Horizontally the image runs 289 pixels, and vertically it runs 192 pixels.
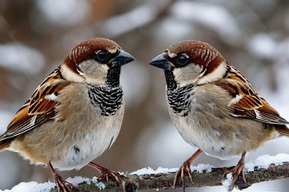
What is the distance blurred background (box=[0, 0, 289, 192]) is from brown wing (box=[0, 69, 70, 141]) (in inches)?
67.4

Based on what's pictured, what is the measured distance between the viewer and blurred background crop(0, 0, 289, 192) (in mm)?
5488

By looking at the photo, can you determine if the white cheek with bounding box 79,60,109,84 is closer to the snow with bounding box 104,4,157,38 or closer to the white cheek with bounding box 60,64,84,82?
the white cheek with bounding box 60,64,84,82

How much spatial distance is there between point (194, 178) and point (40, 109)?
113cm

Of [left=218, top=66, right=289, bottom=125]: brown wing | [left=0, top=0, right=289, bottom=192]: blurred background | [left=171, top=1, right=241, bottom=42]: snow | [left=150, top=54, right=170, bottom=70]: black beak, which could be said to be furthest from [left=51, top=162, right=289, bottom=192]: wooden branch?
[left=171, top=1, right=241, bottom=42]: snow

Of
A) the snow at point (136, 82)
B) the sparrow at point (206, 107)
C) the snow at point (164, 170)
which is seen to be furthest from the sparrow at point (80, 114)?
the snow at point (136, 82)

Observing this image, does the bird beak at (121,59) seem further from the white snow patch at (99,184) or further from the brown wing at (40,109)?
the white snow patch at (99,184)

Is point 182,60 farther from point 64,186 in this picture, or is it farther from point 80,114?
point 64,186

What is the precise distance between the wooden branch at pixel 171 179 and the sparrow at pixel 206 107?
7 cm

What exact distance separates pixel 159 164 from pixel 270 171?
113 inches

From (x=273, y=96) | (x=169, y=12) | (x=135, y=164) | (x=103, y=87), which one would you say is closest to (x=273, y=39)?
(x=273, y=96)

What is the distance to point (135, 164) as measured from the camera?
19.0 feet

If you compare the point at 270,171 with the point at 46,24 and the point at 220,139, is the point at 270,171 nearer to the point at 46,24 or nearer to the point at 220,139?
the point at 220,139

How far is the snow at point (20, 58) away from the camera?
18.0ft

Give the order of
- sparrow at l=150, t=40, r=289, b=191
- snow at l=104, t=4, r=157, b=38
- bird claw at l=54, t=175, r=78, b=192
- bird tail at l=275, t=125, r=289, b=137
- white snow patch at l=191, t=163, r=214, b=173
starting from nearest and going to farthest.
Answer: bird claw at l=54, t=175, r=78, b=192
white snow patch at l=191, t=163, r=214, b=173
sparrow at l=150, t=40, r=289, b=191
bird tail at l=275, t=125, r=289, b=137
snow at l=104, t=4, r=157, b=38
